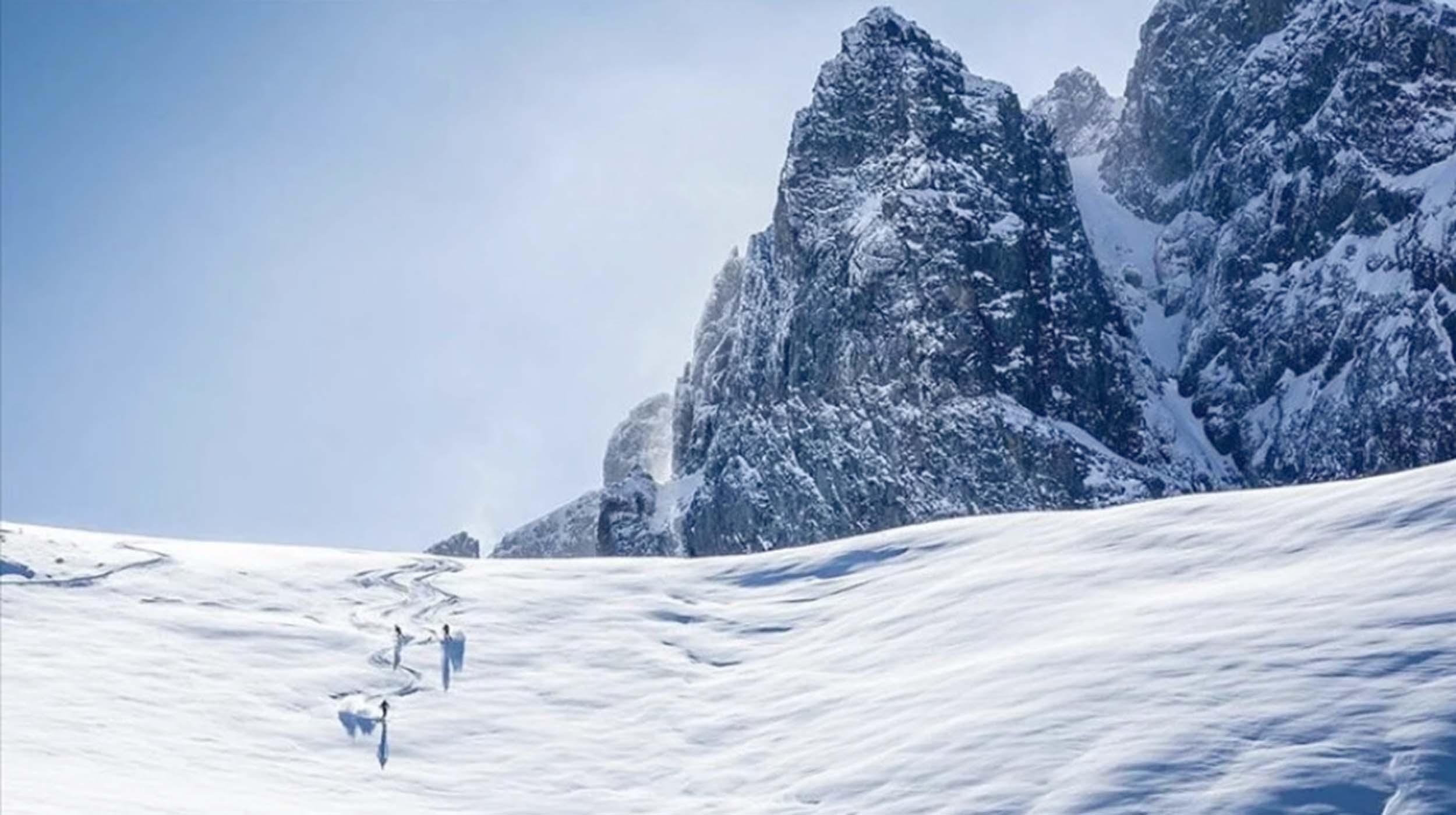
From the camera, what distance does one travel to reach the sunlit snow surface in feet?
56.6

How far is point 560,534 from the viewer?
178m

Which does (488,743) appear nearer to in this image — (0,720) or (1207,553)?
(0,720)

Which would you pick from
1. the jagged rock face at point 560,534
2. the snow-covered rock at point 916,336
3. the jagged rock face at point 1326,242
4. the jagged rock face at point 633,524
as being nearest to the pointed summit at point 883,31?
the snow-covered rock at point 916,336

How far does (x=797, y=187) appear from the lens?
5595 inches

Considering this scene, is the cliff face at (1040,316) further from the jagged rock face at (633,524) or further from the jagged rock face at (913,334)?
the jagged rock face at (633,524)

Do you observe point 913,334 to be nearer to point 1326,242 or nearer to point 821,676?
point 1326,242

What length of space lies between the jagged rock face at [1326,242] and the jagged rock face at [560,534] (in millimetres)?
64113

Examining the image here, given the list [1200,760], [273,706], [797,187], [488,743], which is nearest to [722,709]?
[488,743]

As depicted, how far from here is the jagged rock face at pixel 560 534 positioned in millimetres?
175250

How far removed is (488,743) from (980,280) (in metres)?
108

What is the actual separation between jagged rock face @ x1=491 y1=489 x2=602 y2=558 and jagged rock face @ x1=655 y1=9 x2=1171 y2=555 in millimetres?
32819

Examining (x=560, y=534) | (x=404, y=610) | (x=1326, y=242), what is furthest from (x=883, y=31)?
(x=404, y=610)

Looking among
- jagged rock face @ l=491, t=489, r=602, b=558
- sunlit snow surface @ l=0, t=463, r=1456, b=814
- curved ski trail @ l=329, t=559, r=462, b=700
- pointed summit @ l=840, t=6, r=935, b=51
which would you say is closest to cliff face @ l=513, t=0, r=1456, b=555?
pointed summit @ l=840, t=6, r=935, b=51

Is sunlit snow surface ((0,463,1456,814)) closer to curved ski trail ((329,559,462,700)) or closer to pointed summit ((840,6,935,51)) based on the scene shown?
curved ski trail ((329,559,462,700))
